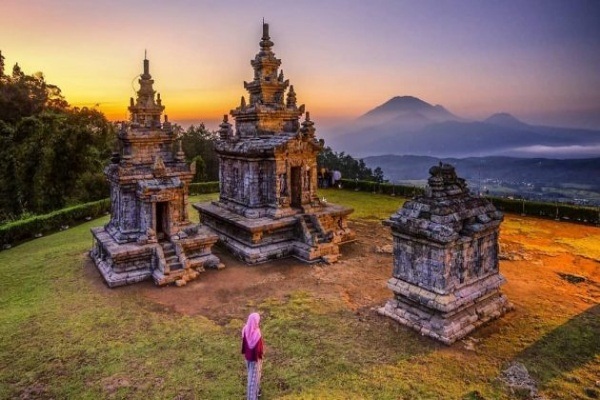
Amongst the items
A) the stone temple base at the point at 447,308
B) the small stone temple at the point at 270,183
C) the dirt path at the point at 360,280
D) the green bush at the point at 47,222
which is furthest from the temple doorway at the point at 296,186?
the green bush at the point at 47,222

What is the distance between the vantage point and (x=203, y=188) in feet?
113

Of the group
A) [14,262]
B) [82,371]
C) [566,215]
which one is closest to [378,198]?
[566,215]

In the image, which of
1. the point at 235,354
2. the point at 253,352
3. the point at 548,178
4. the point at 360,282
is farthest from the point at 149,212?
the point at 548,178

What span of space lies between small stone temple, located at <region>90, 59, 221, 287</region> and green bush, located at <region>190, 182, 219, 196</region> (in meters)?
18.5

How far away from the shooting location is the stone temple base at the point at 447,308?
30.8ft

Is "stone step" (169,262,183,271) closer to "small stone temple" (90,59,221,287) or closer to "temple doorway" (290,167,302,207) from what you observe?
"small stone temple" (90,59,221,287)

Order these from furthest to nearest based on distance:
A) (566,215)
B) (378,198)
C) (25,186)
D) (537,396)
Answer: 1. (378,198)
2. (25,186)
3. (566,215)
4. (537,396)

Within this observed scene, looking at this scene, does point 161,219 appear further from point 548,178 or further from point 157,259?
point 548,178

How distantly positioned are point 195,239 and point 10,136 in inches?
780

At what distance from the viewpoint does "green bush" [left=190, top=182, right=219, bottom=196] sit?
33.9 meters

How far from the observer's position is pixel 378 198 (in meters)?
30.4

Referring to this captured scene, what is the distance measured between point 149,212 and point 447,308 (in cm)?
1020

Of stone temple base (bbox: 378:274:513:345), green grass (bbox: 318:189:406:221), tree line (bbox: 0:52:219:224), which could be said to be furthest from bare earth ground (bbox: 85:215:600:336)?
tree line (bbox: 0:52:219:224)

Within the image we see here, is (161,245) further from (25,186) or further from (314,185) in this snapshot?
(25,186)
